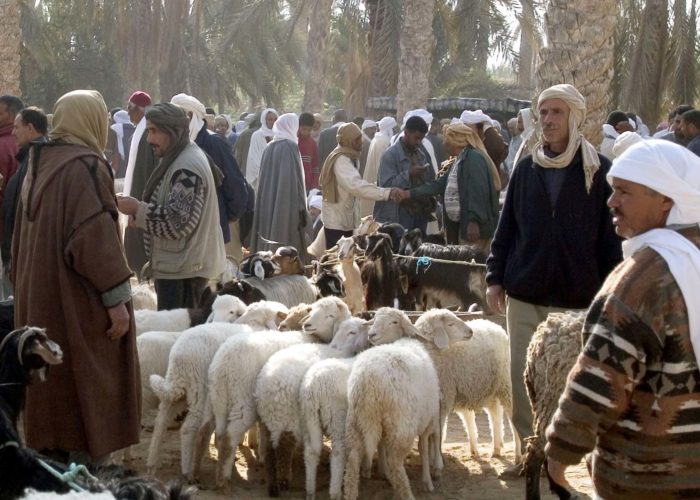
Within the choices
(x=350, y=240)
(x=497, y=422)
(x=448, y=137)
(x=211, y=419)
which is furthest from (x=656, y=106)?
(x=211, y=419)

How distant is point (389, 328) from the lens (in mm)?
7332

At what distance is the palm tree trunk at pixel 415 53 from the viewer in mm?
20953

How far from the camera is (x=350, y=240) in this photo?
32.1 feet

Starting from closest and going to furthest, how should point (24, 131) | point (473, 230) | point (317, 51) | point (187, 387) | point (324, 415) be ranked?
point (324, 415), point (187, 387), point (24, 131), point (473, 230), point (317, 51)

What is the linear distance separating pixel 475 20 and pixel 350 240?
71.0 feet

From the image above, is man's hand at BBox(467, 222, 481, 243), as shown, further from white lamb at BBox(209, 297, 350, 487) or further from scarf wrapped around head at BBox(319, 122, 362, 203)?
white lamb at BBox(209, 297, 350, 487)

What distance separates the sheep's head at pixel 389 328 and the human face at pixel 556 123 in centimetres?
163

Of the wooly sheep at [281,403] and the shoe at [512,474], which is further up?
the wooly sheep at [281,403]

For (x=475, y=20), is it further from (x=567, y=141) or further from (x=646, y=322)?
(x=646, y=322)

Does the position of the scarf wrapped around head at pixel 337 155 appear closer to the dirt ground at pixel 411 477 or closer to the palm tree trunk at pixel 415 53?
the dirt ground at pixel 411 477

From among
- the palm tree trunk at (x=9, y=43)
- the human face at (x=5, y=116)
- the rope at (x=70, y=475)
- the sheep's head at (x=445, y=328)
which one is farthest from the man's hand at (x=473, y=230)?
the palm tree trunk at (x=9, y=43)

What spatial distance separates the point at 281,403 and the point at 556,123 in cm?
238

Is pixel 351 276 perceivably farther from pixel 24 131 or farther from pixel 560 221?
pixel 560 221

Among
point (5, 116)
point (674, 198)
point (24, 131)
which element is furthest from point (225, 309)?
point (674, 198)
